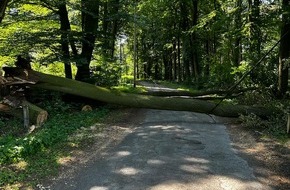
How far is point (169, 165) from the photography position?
21.3ft

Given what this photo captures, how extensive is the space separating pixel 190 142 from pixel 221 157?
4.34ft

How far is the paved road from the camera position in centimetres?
558

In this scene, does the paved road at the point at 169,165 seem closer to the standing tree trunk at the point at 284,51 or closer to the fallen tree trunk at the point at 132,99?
the fallen tree trunk at the point at 132,99

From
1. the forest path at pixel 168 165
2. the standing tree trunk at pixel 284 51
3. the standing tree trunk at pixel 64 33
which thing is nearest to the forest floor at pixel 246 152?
the forest path at pixel 168 165

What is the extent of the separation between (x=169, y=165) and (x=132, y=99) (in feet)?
18.6

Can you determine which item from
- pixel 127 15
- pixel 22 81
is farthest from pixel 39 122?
pixel 127 15

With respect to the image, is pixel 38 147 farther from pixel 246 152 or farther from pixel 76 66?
pixel 76 66

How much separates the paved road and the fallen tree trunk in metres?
1.96

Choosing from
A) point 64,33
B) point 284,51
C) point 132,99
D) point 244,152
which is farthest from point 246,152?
point 64,33

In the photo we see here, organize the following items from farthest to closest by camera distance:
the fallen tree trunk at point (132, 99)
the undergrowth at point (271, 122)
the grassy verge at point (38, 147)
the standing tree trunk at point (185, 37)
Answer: the standing tree trunk at point (185, 37) → the fallen tree trunk at point (132, 99) → the undergrowth at point (271, 122) → the grassy verge at point (38, 147)

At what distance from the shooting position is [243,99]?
1343 cm

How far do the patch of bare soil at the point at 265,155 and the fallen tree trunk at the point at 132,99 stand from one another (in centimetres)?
160

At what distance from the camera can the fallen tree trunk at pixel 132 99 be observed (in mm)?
11539

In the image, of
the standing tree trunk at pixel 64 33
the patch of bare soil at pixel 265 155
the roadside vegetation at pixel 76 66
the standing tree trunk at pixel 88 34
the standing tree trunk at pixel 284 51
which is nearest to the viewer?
the patch of bare soil at pixel 265 155
